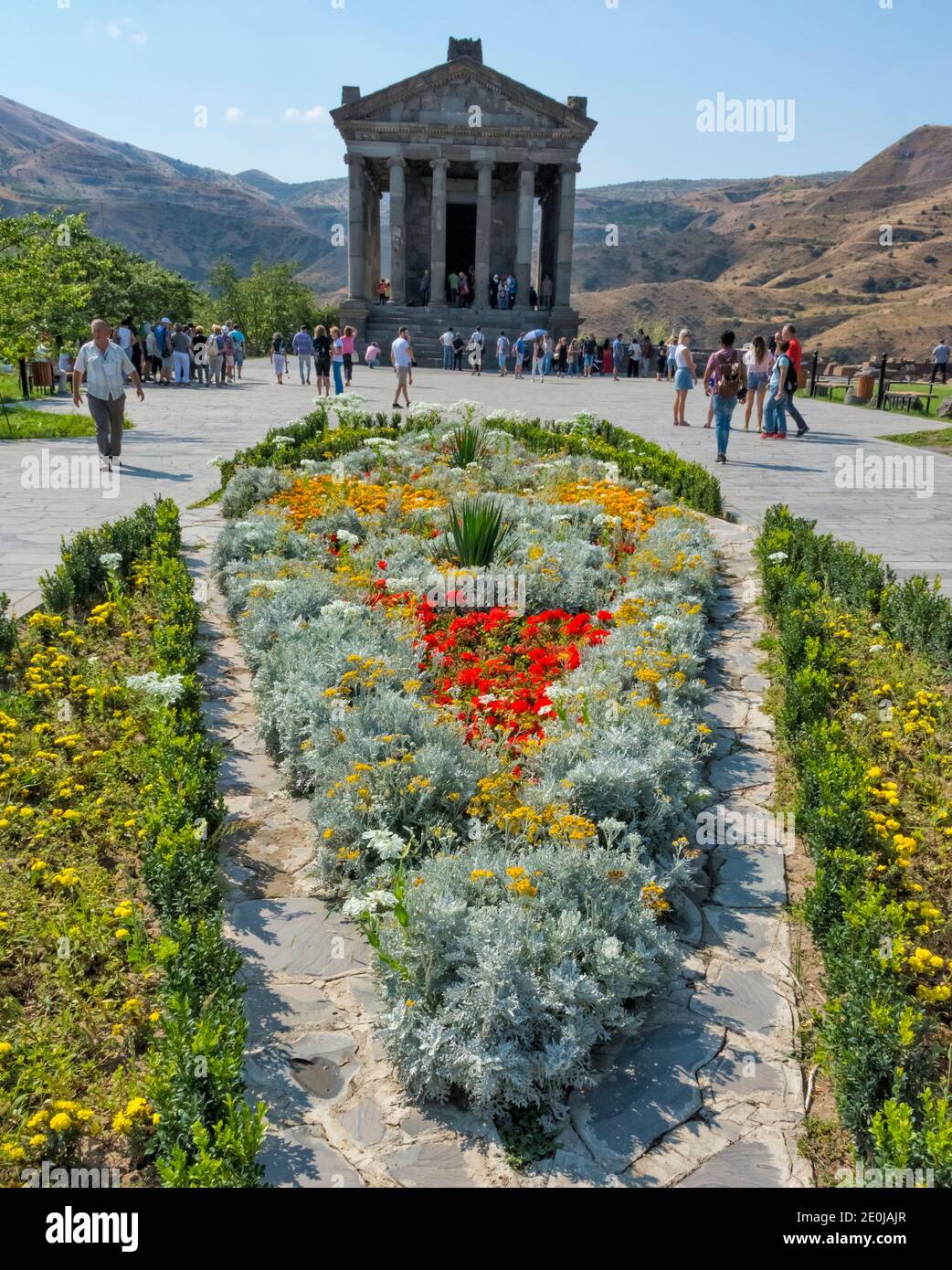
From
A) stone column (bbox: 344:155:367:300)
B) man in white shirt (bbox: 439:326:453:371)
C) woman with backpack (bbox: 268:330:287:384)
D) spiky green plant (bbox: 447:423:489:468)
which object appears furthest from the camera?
stone column (bbox: 344:155:367:300)

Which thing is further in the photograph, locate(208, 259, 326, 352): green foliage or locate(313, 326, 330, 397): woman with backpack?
locate(208, 259, 326, 352): green foliage

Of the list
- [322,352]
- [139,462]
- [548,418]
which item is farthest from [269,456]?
[322,352]

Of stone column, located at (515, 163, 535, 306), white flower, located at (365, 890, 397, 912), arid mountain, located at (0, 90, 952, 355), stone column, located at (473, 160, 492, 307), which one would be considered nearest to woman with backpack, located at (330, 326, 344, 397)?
arid mountain, located at (0, 90, 952, 355)

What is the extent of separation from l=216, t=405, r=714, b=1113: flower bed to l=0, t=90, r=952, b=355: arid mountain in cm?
2363

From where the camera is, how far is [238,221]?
6353 inches

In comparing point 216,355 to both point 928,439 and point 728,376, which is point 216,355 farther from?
point 928,439

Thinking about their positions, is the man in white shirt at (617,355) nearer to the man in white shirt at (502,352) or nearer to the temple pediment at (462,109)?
the man in white shirt at (502,352)

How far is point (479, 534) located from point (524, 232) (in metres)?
34.3

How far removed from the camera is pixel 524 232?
3872 cm

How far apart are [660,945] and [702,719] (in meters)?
2.48

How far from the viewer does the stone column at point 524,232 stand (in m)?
38.0

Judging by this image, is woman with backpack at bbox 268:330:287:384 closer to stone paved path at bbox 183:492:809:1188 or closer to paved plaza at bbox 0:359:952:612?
paved plaza at bbox 0:359:952:612

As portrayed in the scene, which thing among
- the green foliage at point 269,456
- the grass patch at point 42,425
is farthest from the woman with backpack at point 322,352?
the green foliage at point 269,456

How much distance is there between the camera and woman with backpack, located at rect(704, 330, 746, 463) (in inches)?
522
